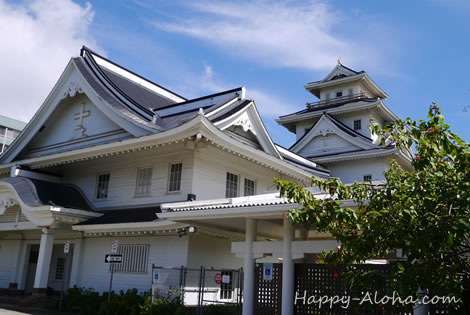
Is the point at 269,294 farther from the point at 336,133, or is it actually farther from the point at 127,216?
the point at 336,133

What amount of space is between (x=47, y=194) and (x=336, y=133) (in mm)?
21857

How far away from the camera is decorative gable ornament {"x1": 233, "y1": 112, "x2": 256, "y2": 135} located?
59.7ft

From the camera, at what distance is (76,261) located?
1830cm

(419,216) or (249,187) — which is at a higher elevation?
(249,187)

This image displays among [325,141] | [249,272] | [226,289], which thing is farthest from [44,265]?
[325,141]

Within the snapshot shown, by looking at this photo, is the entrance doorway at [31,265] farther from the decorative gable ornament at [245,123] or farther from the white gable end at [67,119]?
the decorative gable ornament at [245,123]

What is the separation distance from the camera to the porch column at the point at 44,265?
16719mm

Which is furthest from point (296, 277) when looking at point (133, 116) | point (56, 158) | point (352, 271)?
point (56, 158)

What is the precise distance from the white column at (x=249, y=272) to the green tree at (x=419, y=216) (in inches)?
171

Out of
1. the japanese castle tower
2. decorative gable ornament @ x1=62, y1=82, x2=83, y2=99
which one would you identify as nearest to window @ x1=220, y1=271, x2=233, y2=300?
decorative gable ornament @ x1=62, y1=82, x2=83, y2=99

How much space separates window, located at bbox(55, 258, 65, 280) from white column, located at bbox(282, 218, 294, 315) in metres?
12.4

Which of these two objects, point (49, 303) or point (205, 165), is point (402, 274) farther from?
point (49, 303)

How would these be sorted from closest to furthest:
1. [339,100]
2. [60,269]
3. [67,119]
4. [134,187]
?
[134,187] < [60,269] < [67,119] < [339,100]

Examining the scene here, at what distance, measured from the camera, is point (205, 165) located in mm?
16844
